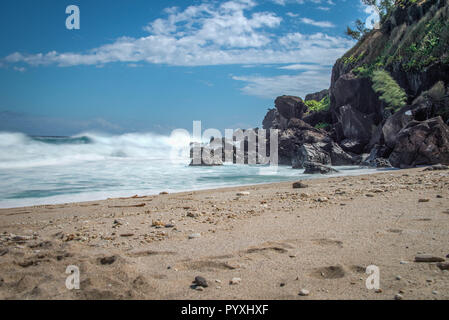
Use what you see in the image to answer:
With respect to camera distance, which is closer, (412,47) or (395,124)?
(395,124)

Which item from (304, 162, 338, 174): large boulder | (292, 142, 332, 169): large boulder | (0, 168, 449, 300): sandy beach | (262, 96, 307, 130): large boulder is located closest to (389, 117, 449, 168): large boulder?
(304, 162, 338, 174): large boulder

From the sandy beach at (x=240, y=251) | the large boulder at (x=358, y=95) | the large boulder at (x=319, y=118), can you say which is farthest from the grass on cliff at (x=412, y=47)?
the sandy beach at (x=240, y=251)

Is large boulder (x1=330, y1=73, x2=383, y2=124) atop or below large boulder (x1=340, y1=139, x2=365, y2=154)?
atop

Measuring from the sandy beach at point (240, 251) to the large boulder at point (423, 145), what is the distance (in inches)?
307

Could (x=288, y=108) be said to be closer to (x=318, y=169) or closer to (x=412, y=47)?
(x=412, y=47)

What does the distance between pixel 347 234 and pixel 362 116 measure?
65.9 ft

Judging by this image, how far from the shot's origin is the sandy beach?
2459 millimetres

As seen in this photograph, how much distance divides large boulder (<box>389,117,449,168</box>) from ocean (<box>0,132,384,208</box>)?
5.32 feet

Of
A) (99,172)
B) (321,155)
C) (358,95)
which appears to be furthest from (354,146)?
(99,172)

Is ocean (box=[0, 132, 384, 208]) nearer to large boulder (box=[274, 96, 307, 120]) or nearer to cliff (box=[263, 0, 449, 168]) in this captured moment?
cliff (box=[263, 0, 449, 168])

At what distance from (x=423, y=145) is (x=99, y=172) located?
552 inches

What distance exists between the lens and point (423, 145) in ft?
40.9
